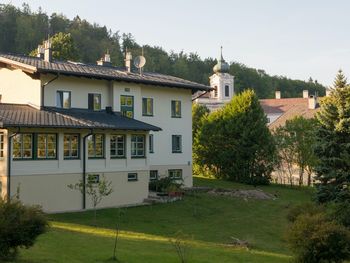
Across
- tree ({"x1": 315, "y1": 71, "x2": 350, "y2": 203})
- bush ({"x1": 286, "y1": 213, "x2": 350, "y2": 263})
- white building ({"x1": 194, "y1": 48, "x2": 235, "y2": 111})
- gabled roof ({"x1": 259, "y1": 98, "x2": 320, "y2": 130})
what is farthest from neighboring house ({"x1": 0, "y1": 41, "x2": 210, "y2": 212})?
white building ({"x1": 194, "y1": 48, "x2": 235, "y2": 111})

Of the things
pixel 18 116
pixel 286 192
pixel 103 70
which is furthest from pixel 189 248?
pixel 286 192

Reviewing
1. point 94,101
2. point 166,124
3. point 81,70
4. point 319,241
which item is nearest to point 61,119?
point 81,70

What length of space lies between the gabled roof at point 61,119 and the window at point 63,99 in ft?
1.30

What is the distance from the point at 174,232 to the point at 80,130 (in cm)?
836

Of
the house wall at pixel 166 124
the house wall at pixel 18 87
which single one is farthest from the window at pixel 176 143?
the house wall at pixel 18 87

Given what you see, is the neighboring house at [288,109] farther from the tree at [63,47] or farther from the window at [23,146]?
the window at [23,146]

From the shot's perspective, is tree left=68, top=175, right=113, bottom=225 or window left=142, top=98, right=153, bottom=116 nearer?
tree left=68, top=175, right=113, bottom=225

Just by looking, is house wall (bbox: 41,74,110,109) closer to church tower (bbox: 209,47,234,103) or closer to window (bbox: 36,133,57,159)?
window (bbox: 36,133,57,159)

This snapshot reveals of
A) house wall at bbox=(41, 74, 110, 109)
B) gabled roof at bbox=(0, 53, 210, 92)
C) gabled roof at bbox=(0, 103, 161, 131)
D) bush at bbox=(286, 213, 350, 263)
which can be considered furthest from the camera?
house wall at bbox=(41, 74, 110, 109)

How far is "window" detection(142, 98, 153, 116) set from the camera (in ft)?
122

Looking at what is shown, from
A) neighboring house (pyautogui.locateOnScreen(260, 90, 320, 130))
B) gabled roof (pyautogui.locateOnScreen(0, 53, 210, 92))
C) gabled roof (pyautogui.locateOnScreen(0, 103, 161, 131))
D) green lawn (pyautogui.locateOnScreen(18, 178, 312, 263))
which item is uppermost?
neighboring house (pyautogui.locateOnScreen(260, 90, 320, 130))

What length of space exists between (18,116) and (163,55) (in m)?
95.4

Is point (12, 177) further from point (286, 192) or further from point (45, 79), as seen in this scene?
point (286, 192)

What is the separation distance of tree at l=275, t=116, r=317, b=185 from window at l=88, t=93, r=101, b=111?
20598 millimetres
